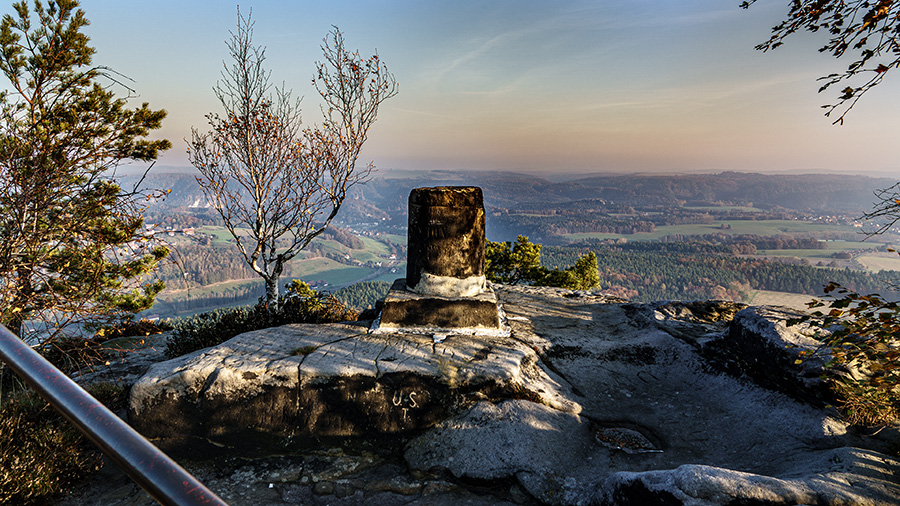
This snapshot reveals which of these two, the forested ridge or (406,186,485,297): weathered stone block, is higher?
(406,186,485,297): weathered stone block

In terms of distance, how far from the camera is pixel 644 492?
310cm

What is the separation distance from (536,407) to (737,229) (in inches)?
7263

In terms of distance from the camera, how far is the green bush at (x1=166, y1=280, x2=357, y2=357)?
7543 mm

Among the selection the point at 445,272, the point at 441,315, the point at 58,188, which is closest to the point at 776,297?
the point at 445,272

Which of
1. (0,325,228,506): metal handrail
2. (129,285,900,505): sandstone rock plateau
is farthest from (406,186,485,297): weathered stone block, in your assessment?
(0,325,228,506): metal handrail

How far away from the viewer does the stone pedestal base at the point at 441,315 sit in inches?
239

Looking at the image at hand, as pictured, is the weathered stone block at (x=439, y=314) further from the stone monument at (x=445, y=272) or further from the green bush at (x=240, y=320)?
the green bush at (x=240, y=320)

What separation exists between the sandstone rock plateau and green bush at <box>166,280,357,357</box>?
217cm

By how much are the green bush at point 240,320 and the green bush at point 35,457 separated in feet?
8.05

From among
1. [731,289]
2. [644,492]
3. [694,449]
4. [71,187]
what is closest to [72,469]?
[71,187]

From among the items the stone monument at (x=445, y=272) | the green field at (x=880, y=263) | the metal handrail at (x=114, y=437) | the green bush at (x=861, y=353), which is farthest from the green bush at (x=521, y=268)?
the green field at (x=880, y=263)

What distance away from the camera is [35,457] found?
13.9 ft

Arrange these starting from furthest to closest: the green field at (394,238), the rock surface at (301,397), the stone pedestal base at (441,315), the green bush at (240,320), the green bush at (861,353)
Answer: the green field at (394,238), the green bush at (240,320), the stone pedestal base at (441,315), the rock surface at (301,397), the green bush at (861,353)

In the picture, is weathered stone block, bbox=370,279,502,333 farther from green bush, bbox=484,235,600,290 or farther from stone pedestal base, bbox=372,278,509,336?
green bush, bbox=484,235,600,290
